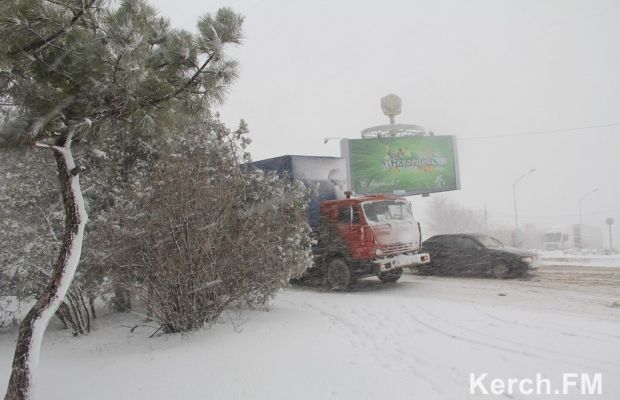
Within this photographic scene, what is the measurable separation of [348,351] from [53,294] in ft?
11.0

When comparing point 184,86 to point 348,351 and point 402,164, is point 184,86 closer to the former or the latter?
point 348,351

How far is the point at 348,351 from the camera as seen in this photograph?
517 centimetres

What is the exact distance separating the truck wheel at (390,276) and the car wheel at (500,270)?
9.00 feet

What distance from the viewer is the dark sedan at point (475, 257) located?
11500 millimetres

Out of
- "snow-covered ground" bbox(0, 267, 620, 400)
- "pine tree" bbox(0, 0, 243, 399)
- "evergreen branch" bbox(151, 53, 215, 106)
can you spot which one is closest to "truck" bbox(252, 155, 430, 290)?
"snow-covered ground" bbox(0, 267, 620, 400)

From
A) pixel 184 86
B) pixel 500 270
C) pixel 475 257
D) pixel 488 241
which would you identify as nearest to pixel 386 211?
pixel 475 257

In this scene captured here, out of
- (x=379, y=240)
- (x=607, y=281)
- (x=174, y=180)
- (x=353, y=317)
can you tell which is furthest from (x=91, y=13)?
(x=607, y=281)

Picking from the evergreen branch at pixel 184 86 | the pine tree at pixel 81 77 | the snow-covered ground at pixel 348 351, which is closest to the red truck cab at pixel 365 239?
the snow-covered ground at pixel 348 351

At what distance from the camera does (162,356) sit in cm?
544

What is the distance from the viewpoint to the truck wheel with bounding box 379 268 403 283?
1129cm

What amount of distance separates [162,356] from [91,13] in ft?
13.5

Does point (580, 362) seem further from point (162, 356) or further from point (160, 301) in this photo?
point (160, 301)

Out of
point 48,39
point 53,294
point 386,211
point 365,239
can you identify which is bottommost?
point 53,294

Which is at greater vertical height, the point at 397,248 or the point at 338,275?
Answer: the point at 397,248
